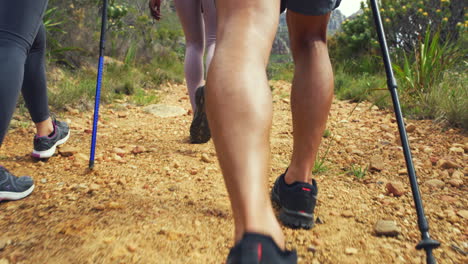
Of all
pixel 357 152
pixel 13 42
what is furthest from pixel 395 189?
pixel 13 42

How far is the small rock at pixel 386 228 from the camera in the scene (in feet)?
4.07

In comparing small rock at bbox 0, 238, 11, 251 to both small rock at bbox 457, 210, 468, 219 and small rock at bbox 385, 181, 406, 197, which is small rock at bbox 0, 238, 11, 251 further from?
small rock at bbox 457, 210, 468, 219

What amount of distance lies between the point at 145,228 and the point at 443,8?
749cm

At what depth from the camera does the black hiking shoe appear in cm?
196

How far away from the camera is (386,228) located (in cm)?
125

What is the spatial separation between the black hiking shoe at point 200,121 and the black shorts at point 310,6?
3.03 ft

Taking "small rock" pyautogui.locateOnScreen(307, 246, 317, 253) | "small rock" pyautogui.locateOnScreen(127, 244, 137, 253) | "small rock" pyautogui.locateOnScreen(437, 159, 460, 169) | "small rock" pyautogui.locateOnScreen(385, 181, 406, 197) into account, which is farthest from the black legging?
"small rock" pyautogui.locateOnScreen(437, 159, 460, 169)

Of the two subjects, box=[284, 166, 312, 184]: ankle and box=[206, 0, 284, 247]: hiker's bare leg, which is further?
box=[284, 166, 312, 184]: ankle

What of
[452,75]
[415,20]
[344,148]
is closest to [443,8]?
[415,20]

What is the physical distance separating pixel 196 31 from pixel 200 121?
0.63 meters

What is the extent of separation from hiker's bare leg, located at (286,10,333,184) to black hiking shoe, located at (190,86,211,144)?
796 millimetres

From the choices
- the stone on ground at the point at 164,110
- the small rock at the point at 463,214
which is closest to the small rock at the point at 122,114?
the stone on ground at the point at 164,110

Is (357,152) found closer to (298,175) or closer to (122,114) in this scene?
(298,175)

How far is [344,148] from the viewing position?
96.5 inches
